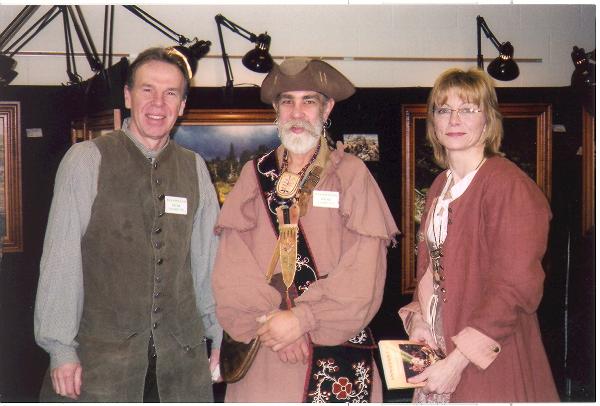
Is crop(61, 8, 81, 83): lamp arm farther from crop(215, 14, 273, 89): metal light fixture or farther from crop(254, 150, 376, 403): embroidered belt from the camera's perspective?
crop(254, 150, 376, 403): embroidered belt

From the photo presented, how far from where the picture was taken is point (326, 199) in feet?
6.66

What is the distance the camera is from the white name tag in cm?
201

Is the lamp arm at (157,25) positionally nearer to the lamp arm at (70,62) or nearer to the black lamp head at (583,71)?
the lamp arm at (70,62)

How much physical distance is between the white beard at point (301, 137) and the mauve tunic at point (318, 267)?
100mm

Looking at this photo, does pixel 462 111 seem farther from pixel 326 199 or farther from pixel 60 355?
pixel 60 355

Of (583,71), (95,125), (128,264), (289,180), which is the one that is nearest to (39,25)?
(95,125)

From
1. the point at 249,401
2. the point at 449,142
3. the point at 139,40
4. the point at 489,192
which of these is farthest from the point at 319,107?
the point at 249,401

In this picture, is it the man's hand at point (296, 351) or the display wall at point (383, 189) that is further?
the display wall at point (383, 189)

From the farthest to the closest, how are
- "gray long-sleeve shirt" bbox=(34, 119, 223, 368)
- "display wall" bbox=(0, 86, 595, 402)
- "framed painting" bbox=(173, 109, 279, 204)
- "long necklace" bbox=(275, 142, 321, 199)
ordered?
"framed painting" bbox=(173, 109, 279, 204), "display wall" bbox=(0, 86, 595, 402), "long necklace" bbox=(275, 142, 321, 199), "gray long-sleeve shirt" bbox=(34, 119, 223, 368)

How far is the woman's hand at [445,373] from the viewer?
5.92 ft

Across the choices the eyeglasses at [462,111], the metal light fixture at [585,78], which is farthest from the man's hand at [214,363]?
the metal light fixture at [585,78]

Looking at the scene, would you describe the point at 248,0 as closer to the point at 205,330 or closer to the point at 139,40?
the point at 139,40

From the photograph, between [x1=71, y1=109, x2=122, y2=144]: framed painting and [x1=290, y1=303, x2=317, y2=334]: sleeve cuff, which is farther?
[x1=71, y1=109, x2=122, y2=144]: framed painting

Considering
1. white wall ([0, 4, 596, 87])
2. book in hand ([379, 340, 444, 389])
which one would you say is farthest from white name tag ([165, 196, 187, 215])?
book in hand ([379, 340, 444, 389])
